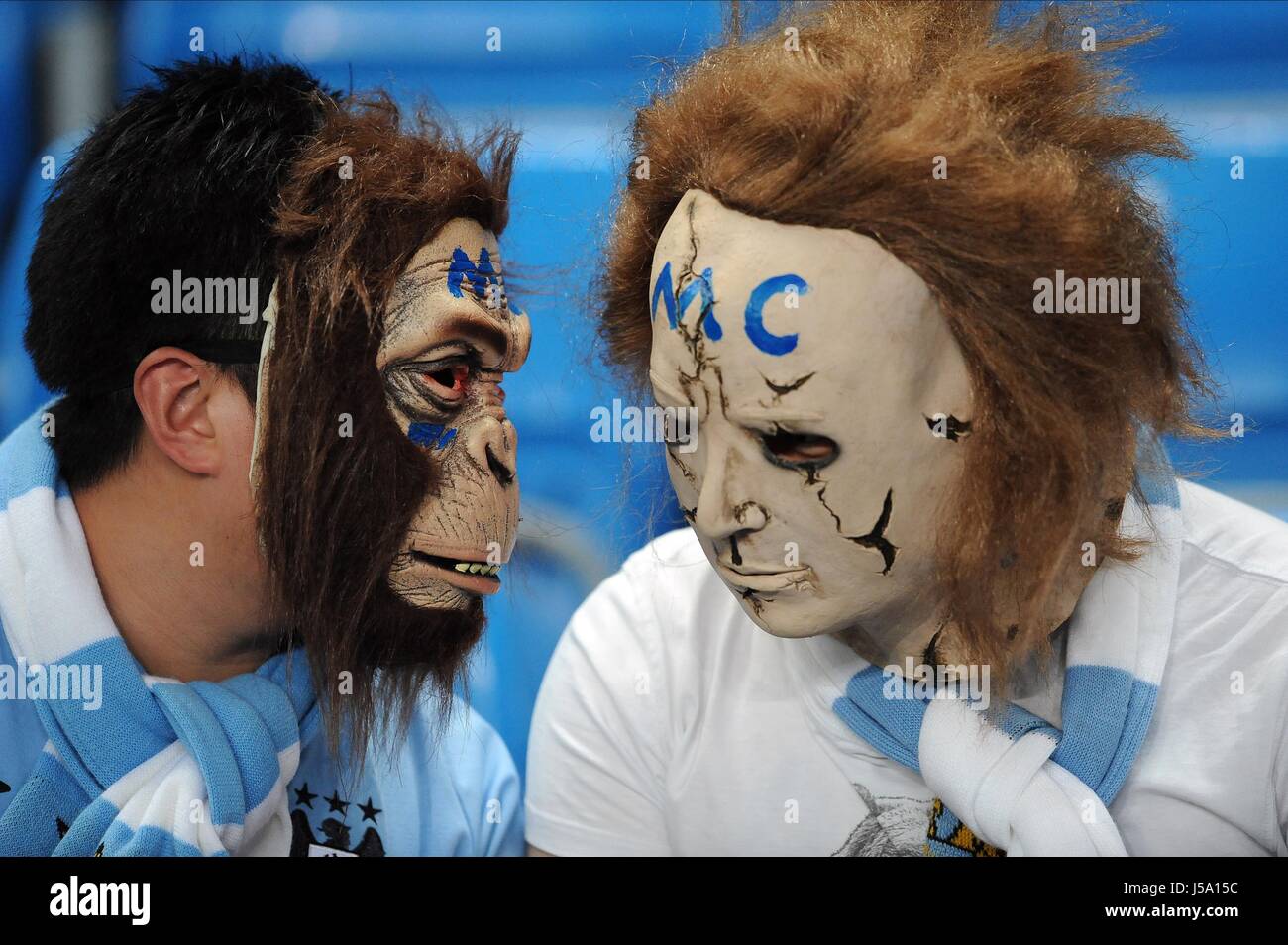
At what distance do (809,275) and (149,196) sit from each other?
603 millimetres

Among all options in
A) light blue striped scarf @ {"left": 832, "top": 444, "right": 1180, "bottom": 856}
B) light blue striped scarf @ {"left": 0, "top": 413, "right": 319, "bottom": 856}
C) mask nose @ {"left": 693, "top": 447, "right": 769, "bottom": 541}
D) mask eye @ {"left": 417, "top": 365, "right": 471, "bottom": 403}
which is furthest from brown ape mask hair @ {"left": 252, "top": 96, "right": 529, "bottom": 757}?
light blue striped scarf @ {"left": 832, "top": 444, "right": 1180, "bottom": 856}

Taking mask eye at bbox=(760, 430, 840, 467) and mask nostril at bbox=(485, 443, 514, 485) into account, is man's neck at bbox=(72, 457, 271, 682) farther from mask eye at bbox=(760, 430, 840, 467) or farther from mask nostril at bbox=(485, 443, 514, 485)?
mask eye at bbox=(760, 430, 840, 467)

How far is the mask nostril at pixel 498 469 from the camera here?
1275mm

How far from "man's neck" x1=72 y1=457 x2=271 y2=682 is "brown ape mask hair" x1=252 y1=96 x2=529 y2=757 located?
2.3 inches

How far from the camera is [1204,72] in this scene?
1475 mm

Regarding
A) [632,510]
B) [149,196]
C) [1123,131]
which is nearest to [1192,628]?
[1123,131]

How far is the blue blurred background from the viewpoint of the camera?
146 centimetres

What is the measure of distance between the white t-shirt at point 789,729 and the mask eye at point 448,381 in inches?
11.3

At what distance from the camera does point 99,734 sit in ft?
4.14

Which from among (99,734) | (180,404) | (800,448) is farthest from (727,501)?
(99,734)

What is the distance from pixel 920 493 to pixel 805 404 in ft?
0.42

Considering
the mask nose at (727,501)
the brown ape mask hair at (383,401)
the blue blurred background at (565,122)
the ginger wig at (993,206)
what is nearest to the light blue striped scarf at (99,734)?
the brown ape mask hair at (383,401)
